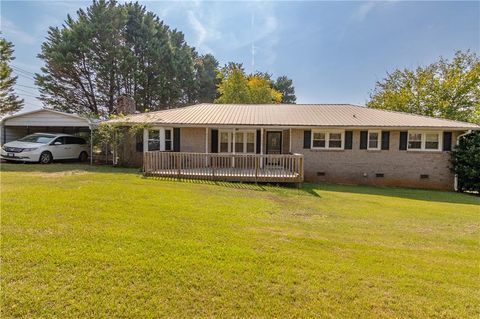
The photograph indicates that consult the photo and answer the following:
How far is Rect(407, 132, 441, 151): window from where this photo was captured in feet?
45.8

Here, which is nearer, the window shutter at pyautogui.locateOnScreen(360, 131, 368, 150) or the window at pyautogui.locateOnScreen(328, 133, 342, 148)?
the window shutter at pyautogui.locateOnScreen(360, 131, 368, 150)

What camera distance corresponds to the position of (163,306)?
2.61 metres

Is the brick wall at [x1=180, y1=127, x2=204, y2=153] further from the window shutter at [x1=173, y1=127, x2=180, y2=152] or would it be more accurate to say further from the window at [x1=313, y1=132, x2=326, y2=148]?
the window at [x1=313, y1=132, x2=326, y2=148]

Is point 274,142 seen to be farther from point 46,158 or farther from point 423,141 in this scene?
point 46,158

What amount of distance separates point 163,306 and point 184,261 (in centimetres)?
87

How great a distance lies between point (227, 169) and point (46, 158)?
996 cm

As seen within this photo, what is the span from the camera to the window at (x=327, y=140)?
14.3 metres

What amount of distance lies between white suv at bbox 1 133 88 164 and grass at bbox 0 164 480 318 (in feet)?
29.6

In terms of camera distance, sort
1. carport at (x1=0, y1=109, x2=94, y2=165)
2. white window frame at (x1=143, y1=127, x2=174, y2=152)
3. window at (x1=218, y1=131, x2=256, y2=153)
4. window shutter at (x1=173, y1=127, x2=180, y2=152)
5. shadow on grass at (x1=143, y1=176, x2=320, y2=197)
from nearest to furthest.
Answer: shadow on grass at (x1=143, y1=176, x2=320, y2=197) → white window frame at (x1=143, y1=127, x2=174, y2=152) → window shutter at (x1=173, y1=127, x2=180, y2=152) → window at (x1=218, y1=131, x2=256, y2=153) → carport at (x1=0, y1=109, x2=94, y2=165)

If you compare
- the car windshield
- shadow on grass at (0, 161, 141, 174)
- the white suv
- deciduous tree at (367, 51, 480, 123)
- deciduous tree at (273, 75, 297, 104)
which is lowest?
shadow on grass at (0, 161, 141, 174)

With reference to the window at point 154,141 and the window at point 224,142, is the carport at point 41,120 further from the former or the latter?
the window at point 224,142

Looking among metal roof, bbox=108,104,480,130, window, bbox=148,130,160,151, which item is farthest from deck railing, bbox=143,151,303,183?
window, bbox=148,130,160,151

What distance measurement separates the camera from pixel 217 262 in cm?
350

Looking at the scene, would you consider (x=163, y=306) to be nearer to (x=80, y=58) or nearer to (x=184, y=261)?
(x=184, y=261)
